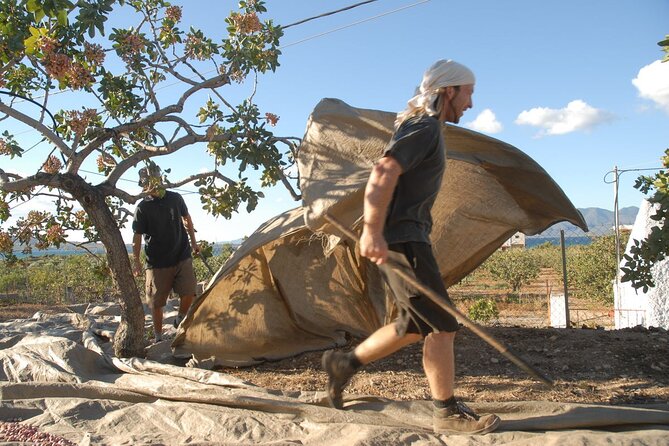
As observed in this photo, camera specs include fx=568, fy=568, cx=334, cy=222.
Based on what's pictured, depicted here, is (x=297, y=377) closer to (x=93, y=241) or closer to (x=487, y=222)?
(x=487, y=222)

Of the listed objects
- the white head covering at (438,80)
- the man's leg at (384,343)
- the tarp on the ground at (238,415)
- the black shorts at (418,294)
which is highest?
the white head covering at (438,80)

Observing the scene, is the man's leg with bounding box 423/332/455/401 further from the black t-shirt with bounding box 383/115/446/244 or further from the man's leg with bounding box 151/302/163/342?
the man's leg with bounding box 151/302/163/342

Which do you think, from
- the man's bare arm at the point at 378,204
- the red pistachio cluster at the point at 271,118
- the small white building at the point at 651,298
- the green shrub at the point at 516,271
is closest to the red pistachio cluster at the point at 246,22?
the red pistachio cluster at the point at 271,118

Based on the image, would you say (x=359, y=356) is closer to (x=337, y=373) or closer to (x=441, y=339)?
(x=337, y=373)

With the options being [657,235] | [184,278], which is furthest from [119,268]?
[657,235]

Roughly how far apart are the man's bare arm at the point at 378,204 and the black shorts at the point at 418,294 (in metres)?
0.17

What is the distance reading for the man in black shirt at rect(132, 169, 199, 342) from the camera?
469 centimetres

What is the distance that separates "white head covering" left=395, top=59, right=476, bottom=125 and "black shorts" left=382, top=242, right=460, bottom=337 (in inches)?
23.2

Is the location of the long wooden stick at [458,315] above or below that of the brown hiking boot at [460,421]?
above

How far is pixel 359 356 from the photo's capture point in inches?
99.6

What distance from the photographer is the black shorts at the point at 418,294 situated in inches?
90.0

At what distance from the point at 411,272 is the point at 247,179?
7.85 ft

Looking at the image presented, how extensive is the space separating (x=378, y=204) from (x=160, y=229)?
300 cm

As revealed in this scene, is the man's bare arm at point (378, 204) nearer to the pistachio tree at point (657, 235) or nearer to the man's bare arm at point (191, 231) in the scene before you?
the pistachio tree at point (657, 235)
